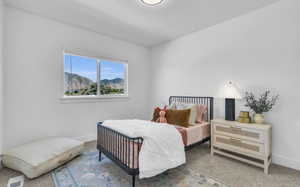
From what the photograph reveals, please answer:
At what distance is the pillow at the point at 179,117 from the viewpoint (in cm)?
270

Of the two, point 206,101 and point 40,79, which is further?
point 206,101

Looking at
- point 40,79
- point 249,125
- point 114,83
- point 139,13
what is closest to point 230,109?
point 249,125

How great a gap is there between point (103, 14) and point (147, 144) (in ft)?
7.83

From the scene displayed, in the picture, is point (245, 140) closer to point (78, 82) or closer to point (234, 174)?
point (234, 174)

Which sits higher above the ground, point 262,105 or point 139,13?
point 139,13

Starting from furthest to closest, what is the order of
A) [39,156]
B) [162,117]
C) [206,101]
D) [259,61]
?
[206,101]
[162,117]
[259,61]
[39,156]

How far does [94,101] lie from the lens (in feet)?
11.3

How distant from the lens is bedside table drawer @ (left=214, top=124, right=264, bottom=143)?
2.15 meters

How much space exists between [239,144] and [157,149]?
1.46 meters

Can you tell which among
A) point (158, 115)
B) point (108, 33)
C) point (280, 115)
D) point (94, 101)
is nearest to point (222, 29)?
point (280, 115)

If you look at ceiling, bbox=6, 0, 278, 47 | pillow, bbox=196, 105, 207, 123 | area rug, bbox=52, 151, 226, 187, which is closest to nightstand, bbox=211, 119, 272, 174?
pillow, bbox=196, 105, 207, 123

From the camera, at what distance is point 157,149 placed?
181 centimetres

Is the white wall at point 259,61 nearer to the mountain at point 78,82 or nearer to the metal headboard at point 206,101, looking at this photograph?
the metal headboard at point 206,101

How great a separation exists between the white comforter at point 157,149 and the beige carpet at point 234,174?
0.56m
